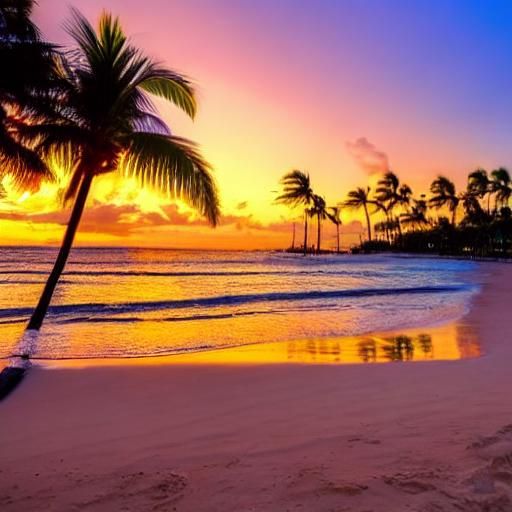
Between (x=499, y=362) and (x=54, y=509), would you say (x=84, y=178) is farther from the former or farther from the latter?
(x=499, y=362)

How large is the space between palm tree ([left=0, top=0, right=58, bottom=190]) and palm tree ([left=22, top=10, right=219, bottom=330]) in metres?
0.28

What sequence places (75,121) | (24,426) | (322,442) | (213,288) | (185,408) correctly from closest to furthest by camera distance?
1. (322,442)
2. (24,426)
3. (185,408)
4. (75,121)
5. (213,288)

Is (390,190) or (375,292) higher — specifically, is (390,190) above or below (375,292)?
above

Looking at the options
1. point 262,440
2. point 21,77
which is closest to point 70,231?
point 21,77

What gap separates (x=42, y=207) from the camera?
10312 mm

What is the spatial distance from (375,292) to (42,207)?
14.4m

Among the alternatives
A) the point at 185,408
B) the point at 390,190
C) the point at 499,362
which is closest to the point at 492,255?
the point at 390,190

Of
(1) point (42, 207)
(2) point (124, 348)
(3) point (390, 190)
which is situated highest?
(3) point (390, 190)

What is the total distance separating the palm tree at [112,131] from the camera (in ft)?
27.8

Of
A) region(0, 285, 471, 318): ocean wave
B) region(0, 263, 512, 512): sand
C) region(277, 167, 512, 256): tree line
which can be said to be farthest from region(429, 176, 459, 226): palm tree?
region(0, 263, 512, 512): sand

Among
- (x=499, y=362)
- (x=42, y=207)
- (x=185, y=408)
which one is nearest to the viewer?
(x=185, y=408)

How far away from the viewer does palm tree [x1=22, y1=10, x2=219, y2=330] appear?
334 inches

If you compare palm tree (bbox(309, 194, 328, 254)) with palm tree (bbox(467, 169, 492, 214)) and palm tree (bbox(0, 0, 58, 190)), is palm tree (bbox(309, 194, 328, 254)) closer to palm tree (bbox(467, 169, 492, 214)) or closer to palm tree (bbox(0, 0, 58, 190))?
palm tree (bbox(467, 169, 492, 214))

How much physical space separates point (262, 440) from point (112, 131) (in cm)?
665
